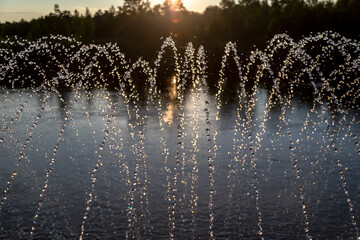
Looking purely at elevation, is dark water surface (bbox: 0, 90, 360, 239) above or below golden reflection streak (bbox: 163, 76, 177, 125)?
above

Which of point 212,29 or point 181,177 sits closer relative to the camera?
point 181,177

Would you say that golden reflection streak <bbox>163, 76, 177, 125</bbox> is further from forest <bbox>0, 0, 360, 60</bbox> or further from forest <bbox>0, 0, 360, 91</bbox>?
forest <bbox>0, 0, 360, 60</bbox>

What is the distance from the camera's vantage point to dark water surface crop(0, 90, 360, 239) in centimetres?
862

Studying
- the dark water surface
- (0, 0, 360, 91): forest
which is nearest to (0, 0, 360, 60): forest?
(0, 0, 360, 91): forest

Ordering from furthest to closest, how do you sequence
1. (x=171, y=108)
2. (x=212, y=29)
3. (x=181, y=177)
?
(x=212, y=29), (x=171, y=108), (x=181, y=177)

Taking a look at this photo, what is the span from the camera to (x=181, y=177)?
10961mm

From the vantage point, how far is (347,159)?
1222 centimetres

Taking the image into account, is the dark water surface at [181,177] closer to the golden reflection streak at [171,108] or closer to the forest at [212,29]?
the golden reflection streak at [171,108]

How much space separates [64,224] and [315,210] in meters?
4.27

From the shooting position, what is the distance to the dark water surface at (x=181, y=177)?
8617 millimetres

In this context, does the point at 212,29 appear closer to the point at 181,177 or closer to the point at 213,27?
the point at 213,27

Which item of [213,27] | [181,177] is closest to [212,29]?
[213,27]

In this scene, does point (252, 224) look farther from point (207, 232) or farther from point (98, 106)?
point (98, 106)

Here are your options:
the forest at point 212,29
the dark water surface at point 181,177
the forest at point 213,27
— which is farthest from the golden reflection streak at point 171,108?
the forest at point 213,27
